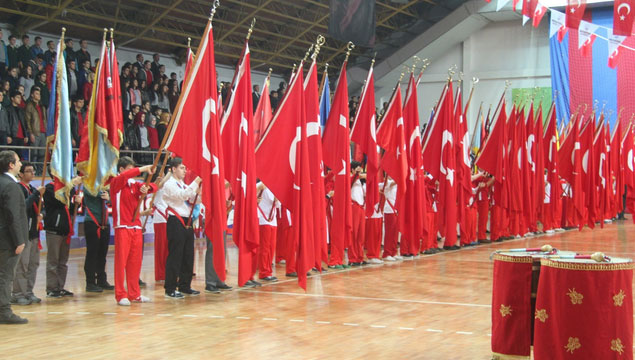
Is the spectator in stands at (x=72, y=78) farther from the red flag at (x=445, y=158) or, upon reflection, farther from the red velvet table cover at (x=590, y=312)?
the red velvet table cover at (x=590, y=312)

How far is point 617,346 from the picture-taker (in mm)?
4578

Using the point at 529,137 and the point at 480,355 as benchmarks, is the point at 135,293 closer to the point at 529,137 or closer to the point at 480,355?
the point at 480,355

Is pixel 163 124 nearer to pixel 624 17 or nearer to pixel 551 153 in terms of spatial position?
pixel 551 153

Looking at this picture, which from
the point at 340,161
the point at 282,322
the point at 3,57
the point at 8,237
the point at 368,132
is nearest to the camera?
the point at 8,237

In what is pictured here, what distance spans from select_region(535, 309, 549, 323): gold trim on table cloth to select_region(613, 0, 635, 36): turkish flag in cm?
681

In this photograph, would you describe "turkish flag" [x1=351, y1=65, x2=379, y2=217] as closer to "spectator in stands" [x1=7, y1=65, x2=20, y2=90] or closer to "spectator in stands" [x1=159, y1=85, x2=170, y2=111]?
"spectator in stands" [x1=7, y1=65, x2=20, y2=90]

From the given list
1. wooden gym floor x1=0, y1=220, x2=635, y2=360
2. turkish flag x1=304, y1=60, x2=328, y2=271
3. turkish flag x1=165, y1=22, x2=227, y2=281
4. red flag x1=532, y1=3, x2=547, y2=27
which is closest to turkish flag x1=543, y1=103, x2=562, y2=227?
red flag x1=532, y1=3, x2=547, y2=27

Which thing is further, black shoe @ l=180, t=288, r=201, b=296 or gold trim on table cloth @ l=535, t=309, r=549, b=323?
black shoe @ l=180, t=288, r=201, b=296

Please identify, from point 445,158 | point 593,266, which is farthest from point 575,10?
point 593,266

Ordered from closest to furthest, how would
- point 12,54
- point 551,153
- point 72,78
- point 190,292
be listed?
point 190,292, point 12,54, point 72,78, point 551,153

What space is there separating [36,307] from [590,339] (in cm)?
582

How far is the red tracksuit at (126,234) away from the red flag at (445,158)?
6.41 metres

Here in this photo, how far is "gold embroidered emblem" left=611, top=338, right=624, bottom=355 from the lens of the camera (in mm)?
4578

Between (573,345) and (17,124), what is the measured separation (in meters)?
12.9
